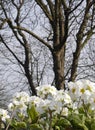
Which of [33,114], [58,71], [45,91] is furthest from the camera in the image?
[58,71]

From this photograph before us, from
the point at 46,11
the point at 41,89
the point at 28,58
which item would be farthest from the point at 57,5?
the point at 41,89

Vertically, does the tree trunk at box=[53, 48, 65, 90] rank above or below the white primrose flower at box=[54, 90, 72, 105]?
below

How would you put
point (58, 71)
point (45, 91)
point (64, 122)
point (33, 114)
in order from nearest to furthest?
point (64, 122)
point (33, 114)
point (45, 91)
point (58, 71)

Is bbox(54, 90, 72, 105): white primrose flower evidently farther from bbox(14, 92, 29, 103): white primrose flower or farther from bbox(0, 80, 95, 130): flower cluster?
bbox(14, 92, 29, 103): white primrose flower

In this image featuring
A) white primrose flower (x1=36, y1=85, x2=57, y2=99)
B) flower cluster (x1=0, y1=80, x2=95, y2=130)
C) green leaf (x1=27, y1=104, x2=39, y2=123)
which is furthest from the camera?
white primrose flower (x1=36, y1=85, x2=57, y2=99)

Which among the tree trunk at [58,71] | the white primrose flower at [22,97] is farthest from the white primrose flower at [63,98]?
the tree trunk at [58,71]

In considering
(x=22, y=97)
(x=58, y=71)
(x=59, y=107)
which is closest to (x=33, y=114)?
(x=59, y=107)

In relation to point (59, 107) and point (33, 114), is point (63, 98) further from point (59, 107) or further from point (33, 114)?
point (33, 114)

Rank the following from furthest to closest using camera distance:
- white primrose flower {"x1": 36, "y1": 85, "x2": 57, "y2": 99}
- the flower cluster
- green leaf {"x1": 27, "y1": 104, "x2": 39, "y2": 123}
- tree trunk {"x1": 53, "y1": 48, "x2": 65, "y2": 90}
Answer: tree trunk {"x1": 53, "y1": 48, "x2": 65, "y2": 90} < white primrose flower {"x1": 36, "y1": 85, "x2": 57, "y2": 99} < green leaf {"x1": 27, "y1": 104, "x2": 39, "y2": 123} < the flower cluster

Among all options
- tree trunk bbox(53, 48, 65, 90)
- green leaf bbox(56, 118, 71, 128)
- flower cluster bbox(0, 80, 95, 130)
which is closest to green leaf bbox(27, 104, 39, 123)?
flower cluster bbox(0, 80, 95, 130)

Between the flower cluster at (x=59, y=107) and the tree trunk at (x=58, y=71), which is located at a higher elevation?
the flower cluster at (x=59, y=107)

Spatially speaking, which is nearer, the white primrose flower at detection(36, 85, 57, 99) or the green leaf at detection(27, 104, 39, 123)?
the green leaf at detection(27, 104, 39, 123)

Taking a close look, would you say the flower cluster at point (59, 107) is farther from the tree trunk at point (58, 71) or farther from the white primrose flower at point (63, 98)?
the tree trunk at point (58, 71)

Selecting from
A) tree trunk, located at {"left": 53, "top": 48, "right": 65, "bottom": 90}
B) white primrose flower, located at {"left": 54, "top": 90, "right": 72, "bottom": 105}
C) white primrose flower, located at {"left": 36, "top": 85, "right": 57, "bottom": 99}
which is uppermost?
white primrose flower, located at {"left": 54, "top": 90, "right": 72, "bottom": 105}
